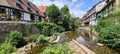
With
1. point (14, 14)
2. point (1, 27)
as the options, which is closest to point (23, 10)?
point (14, 14)

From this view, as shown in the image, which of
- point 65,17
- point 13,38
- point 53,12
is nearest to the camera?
point 13,38

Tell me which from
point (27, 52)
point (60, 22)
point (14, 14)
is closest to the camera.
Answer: point (27, 52)

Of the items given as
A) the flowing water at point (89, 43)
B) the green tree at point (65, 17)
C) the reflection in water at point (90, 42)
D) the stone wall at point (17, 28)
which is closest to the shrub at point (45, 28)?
the stone wall at point (17, 28)

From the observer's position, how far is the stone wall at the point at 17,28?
2695 cm

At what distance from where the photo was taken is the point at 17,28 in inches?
1215

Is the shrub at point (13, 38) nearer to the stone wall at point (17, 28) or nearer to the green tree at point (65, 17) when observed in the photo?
the stone wall at point (17, 28)

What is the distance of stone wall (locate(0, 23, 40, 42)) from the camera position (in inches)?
1061

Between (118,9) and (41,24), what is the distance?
17967mm

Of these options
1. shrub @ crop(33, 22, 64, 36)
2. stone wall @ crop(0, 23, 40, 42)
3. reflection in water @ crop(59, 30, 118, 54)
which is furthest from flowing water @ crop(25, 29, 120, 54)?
stone wall @ crop(0, 23, 40, 42)

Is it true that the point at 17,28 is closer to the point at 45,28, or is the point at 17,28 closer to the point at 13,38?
the point at 13,38

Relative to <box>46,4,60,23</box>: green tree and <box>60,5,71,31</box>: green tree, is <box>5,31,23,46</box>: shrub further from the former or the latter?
<box>60,5,71,31</box>: green tree

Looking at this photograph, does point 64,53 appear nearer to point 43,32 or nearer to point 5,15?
point 5,15

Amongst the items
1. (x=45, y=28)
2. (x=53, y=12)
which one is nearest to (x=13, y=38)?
(x=45, y=28)

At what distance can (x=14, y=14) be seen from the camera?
1377 inches
